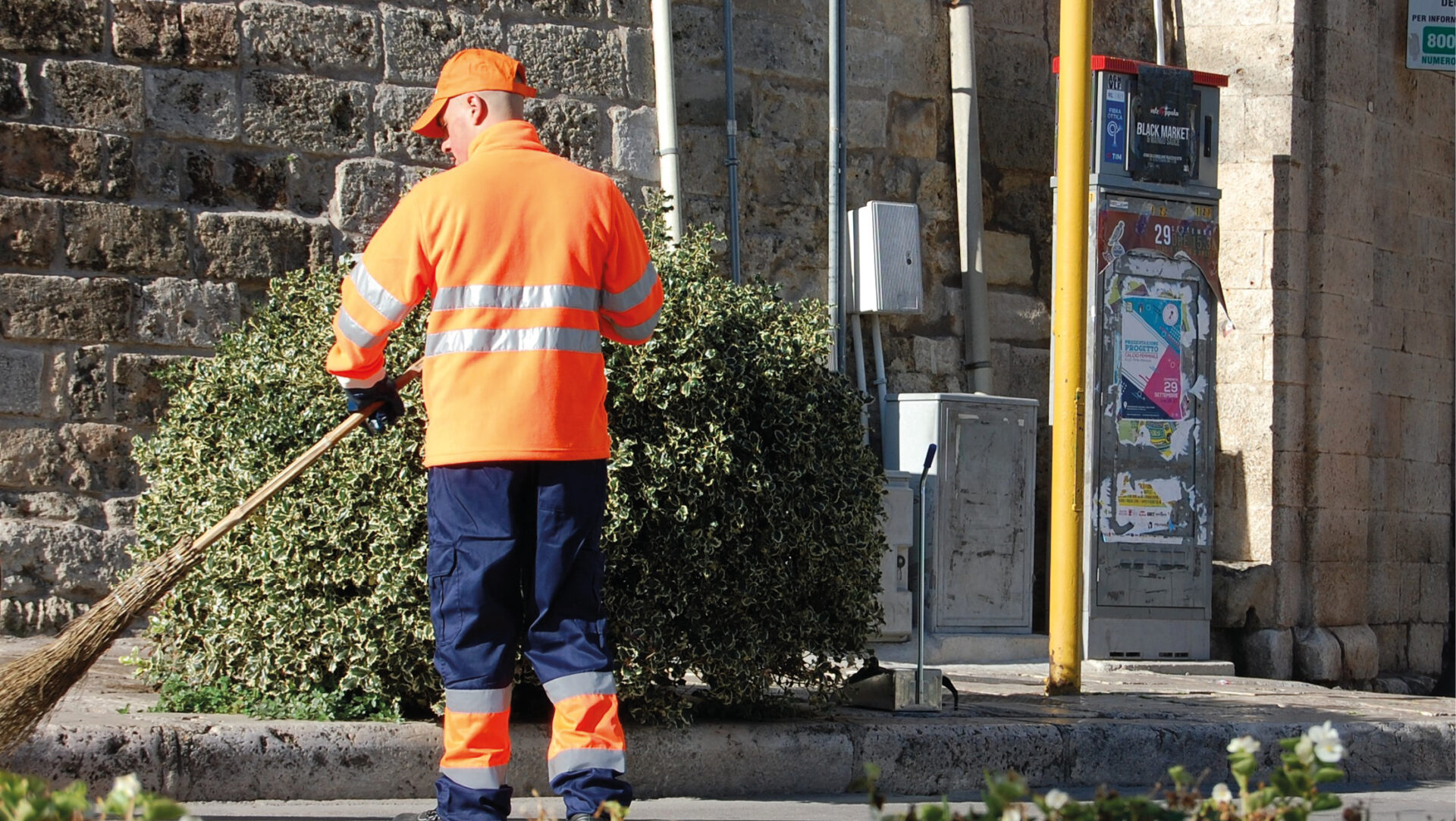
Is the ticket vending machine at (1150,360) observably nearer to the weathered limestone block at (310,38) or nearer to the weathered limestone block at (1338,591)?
the weathered limestone block at (1338,591)

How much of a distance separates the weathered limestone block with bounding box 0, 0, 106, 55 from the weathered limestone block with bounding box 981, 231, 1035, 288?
15.0ft

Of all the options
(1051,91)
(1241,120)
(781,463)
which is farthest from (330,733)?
(1241,120)

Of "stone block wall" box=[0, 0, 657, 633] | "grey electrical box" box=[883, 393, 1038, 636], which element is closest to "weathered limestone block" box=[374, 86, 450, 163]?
→ "stone block wall" box=[0, 0, 657, 633]

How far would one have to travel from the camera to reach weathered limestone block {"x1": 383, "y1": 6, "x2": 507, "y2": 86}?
7566 millimetres

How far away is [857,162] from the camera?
29.0 feet

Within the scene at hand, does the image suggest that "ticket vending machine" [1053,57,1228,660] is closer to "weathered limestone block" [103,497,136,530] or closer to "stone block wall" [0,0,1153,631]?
"stone block wall" [0,0,1153,631]

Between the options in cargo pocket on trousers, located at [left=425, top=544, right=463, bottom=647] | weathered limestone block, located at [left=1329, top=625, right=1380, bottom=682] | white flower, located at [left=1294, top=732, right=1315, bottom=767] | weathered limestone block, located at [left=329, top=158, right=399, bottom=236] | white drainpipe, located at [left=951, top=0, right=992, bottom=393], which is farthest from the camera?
weathered limestone block, located at [left=1329, top=625, right=1380, bottom=682]

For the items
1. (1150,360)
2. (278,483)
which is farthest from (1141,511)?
(278,483)

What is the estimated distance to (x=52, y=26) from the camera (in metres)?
6.97

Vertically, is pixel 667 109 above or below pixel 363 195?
above

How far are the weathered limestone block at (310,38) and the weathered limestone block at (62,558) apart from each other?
6.80ft

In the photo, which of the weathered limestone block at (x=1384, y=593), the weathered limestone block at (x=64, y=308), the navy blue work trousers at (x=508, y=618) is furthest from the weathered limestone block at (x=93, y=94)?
the weathered limestone block at (x=1384, y=593)

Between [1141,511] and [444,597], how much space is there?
563 centimetres

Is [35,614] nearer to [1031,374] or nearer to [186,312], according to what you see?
[186,312]
